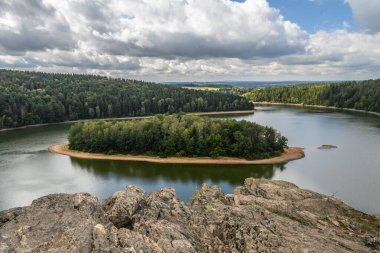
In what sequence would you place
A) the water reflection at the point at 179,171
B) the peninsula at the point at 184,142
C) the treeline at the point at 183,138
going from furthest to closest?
1. the treeline at the point at 183,138
2. the peninsula at the point at 184,142
3. the water reflection at the point at 179,171

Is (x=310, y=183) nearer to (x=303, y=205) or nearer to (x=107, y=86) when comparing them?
(x=303, y=205)

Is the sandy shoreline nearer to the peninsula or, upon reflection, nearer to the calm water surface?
the peninsula

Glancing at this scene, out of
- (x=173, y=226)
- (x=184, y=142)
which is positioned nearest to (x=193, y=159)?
(x=184, y=142)

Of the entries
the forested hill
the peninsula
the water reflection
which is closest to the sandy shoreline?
the peninsula

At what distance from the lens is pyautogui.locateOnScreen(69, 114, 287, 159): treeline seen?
2749 inches

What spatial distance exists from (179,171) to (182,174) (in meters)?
2.17

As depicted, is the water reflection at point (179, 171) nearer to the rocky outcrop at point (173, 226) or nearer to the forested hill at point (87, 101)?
the rocky outcrop at point (173, 226)

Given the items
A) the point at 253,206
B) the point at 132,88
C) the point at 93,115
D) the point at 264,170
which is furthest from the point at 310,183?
the point at 132,88

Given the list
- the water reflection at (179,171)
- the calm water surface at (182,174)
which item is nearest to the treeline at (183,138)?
the water reflection at (179,171)

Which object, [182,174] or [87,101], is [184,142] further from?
[87,101]

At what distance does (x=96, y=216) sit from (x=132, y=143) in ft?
192

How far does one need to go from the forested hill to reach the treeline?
56267mm

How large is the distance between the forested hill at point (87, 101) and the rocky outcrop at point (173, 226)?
11108cm

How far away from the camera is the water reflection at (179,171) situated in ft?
184
